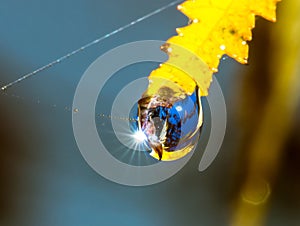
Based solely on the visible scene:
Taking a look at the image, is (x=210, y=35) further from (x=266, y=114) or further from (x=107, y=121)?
(x=266, y=114)

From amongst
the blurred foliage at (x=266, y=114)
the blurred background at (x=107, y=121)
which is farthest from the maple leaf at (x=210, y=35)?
the blurred foliage at (x=266, y=114)

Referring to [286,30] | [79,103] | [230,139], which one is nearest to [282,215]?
[230,139]

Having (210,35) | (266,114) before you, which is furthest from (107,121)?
(266,114)

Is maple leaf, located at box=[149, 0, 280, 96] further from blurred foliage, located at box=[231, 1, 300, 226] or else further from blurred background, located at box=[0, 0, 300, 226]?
blurred foliage, located at box=[231, 1, 300, 226]

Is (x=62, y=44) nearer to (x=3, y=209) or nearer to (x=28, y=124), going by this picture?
(x=28, y=124)

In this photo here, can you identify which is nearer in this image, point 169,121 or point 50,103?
point 169,121

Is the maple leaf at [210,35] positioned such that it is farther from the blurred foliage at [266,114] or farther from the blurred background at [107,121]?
the blurred foliage at [266,114]
